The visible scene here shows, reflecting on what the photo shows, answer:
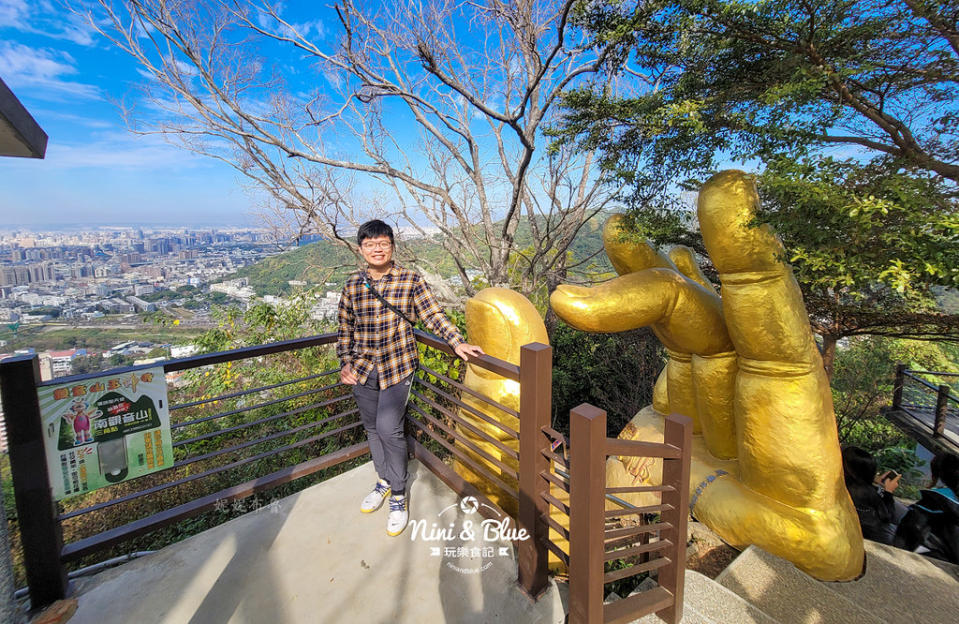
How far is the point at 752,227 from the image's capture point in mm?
2770

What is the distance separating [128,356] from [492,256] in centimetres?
594

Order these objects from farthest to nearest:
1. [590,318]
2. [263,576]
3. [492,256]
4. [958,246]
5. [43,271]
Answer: [492,256], [43,271], [590,318], [263,576], [958,246]

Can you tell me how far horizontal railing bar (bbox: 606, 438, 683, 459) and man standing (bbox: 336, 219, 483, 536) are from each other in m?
0.99

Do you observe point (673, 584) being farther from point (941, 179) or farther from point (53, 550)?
point (53, 550)

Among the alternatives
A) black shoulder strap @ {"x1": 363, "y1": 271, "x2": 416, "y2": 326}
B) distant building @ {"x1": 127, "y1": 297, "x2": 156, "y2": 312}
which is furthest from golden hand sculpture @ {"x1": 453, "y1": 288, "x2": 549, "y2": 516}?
distant building @ {"x1": 127, "y1": 297, "x2": 156, "y2": 312}

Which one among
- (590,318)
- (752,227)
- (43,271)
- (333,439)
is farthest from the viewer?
(43,271)

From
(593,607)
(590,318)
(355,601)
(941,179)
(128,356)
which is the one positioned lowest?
(355,601)

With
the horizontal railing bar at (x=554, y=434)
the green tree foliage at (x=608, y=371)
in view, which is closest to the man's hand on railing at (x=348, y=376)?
the horizontal railing bar at (x=554, y=434)

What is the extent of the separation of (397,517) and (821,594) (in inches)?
108

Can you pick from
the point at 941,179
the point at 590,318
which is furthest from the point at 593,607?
the point at 941,179

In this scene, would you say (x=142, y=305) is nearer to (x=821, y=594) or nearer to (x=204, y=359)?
(x=204, y=359)

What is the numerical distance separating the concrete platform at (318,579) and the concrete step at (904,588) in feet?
7.82

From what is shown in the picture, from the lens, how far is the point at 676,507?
82.9 inches

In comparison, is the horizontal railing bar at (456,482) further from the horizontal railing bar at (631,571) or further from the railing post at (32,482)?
the railing post at (32,482)
